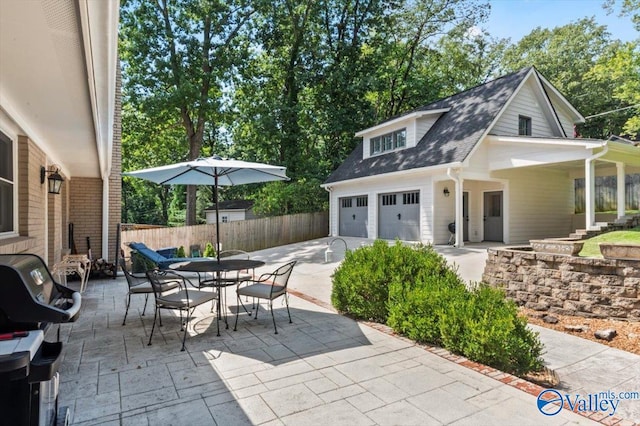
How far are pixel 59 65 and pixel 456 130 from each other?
1183 centimetres

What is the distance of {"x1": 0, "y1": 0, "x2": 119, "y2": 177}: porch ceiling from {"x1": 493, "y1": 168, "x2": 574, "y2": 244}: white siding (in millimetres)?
11456

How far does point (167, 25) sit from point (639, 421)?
21.9 metres

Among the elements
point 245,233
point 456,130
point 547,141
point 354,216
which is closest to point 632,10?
point 456,130

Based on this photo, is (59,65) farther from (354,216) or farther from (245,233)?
(354,216)

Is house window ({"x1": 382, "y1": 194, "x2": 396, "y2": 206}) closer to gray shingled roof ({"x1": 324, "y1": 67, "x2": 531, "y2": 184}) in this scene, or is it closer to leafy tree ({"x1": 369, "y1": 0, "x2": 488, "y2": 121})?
gray shingled roof ({"x1": 324, "y1": 67, "x2": 531, "y2": 184})

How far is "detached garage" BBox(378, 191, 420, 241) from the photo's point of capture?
1259 centimetres

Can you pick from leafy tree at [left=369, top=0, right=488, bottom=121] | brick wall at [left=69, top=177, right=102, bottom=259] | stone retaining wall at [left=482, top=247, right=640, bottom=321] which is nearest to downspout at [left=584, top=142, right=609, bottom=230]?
stone retaining wall at [left=482, top=247, right=640, bottom=321]

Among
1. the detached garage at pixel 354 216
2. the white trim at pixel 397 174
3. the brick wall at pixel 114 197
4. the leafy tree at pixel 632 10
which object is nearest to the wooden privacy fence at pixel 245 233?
the detached garage at pixel 354 216

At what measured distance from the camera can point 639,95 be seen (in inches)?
607

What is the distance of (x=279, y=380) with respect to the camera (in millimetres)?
3197

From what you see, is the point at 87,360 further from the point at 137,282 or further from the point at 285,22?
the point at 285,22

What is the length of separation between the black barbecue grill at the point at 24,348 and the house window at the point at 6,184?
3.06 meters

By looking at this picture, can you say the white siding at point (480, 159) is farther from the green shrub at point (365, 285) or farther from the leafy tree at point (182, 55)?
the leafy tree at point (182, 55)

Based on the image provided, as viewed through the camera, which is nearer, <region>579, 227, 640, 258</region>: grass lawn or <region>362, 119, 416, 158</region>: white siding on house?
<region>579, 227, 640, 258</region>: grass lawn
